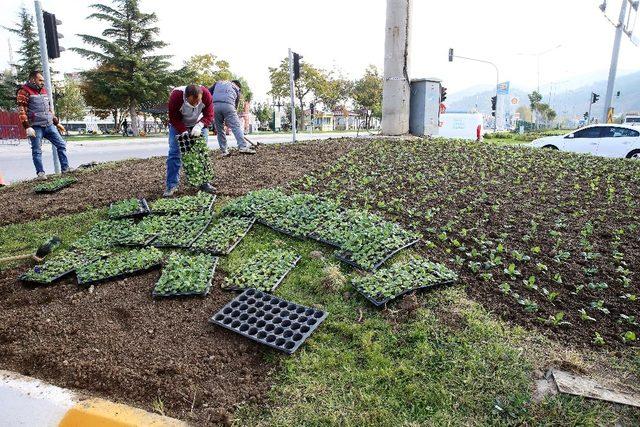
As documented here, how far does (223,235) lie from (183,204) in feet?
3.71

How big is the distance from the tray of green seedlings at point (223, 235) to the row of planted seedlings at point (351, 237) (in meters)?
0.16

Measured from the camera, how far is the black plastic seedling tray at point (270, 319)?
2943 mm

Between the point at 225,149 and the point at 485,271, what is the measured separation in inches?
255

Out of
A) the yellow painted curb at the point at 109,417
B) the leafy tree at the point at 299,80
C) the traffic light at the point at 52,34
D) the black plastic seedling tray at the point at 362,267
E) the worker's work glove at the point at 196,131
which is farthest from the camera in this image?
the leafy tree at the point at 299,80

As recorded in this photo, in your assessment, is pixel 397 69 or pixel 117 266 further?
pixel 397 69

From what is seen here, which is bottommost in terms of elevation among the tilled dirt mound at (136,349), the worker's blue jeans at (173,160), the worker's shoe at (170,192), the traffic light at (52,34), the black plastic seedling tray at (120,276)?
the tilled dirt mound at (136,349)

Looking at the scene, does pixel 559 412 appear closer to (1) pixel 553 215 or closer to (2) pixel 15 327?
(1) pixel 553 215

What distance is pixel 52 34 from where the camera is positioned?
28.8 feet

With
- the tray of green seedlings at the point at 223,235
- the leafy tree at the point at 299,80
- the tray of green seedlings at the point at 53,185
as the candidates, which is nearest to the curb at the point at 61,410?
the tray of green seedlings at the point at 223,235

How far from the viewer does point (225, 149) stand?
8875 mm

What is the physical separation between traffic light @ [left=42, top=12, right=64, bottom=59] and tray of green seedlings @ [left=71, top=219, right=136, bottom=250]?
5926 mm

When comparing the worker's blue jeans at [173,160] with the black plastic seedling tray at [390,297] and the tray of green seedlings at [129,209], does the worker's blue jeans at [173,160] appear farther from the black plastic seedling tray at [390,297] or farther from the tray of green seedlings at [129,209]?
the black plastic seedling tray at [390,297]

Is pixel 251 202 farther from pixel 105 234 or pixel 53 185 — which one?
pixel 53 185

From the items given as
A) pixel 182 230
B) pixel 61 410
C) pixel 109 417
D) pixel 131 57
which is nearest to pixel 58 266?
pixel 182 230
